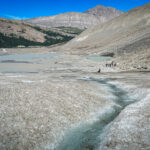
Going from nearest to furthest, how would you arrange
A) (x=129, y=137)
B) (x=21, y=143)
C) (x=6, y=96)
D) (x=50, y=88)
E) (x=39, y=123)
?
(x=21, y=143), (x=129, y=137), (x=39, y=123), (x=6, y=96), (x=50, y=88)

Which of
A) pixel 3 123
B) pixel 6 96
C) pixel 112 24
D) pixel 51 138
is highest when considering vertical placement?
pixel 112 24

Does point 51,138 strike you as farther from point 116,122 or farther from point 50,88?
point 50,88

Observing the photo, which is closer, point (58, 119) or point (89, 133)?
point (89, 133)

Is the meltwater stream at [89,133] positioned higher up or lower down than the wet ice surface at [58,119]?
lower down

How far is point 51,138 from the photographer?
10.8 m

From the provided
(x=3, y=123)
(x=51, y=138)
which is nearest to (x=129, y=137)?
(x=51, y=138)

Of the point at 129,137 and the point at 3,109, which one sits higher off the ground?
the point at 3,109

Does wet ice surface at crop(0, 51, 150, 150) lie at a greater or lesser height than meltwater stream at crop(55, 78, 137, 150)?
greater

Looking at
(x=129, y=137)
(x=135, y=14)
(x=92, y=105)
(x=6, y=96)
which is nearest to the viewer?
(x=129, y=137)

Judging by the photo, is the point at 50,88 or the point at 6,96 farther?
the point at 50,88

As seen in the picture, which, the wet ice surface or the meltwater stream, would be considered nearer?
the wet ice surface

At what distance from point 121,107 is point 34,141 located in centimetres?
920

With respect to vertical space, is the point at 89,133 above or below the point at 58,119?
below

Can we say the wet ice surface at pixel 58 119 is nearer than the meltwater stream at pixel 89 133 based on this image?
Yes
